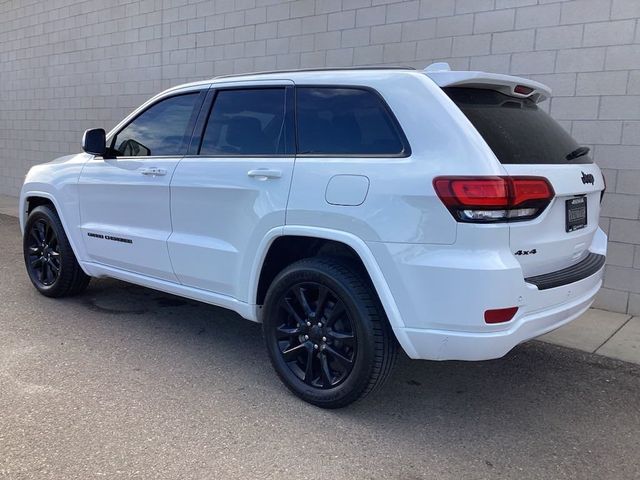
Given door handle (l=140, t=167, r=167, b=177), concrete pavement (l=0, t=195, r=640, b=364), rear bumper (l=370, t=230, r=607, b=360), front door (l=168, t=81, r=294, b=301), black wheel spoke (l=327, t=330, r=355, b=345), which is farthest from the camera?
concrete pavement (l=0, t=195, r=640, b=364)

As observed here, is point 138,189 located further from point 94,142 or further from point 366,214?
point 366,214

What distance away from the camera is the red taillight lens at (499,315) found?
2844mm

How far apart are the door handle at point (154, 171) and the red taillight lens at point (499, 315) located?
8.34 ft

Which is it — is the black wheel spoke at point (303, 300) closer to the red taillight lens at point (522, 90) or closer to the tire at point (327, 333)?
the tire at point (327, 333)

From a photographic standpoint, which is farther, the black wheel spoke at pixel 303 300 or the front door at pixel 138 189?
the front door at pixel 138 189

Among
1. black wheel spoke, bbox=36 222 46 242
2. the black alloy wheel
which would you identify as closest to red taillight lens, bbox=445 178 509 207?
the black alloy wheel

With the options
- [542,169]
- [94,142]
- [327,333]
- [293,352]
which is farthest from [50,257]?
[542,169]

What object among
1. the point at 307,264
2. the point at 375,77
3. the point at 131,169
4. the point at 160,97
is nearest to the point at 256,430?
the point at 307,264

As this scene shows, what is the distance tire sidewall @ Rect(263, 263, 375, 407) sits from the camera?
3.17 meters

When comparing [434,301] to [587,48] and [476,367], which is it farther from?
[587,48]

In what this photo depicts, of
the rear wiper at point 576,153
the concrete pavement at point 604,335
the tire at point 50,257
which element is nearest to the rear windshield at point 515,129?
the rear wiper at point 576,153

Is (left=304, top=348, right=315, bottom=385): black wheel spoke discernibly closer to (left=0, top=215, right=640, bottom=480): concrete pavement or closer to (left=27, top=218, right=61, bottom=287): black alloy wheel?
(left=0, top=215, right=640, bottom=480): concrete pavement

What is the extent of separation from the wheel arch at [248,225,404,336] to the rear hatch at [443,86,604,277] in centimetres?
67

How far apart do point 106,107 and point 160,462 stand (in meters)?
9.18
